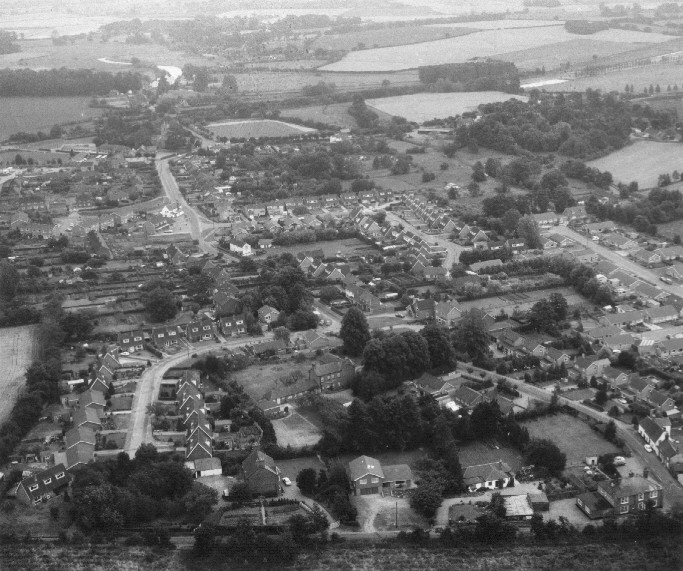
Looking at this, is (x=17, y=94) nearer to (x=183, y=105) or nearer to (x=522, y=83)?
(x=183, y=105)

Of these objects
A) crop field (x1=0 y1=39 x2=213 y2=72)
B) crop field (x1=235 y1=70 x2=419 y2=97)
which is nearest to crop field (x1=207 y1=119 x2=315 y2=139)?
crop field (x1=235 y1=70 x2=419 y2=97)

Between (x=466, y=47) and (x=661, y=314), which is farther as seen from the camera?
(x=466, y=47)

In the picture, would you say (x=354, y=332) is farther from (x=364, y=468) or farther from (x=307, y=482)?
(x=307, y=482)

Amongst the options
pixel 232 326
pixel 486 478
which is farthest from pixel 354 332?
pixel 486 478

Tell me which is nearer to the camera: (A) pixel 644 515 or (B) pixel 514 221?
(A) pixel 644 515

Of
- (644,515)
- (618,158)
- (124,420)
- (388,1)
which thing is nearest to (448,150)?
(618,158)

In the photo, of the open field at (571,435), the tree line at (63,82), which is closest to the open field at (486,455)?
the open field at (571,435)

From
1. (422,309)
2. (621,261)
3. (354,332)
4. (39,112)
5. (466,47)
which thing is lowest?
(621,261)

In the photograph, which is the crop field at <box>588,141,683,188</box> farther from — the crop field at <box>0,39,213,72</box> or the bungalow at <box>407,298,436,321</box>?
the crop field at <box>0,39,213,72</box>
